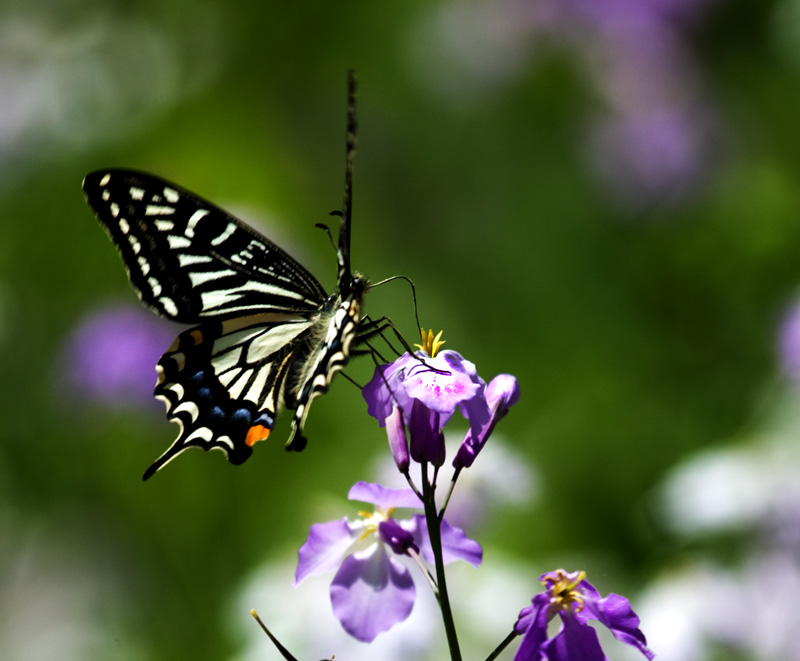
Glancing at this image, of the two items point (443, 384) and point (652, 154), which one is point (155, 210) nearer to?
point (443, 384)

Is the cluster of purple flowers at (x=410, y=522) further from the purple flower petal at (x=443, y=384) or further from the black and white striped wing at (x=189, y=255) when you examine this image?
the black and white striped wing at (x=189, y=255)

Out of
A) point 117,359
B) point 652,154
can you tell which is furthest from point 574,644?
point 652,154

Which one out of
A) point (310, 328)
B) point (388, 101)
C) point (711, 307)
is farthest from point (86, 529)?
point (388, 101)

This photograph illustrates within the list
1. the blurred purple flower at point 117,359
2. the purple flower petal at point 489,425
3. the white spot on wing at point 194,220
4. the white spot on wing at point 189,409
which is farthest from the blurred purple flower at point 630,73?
the purple flower petal at point 489,425

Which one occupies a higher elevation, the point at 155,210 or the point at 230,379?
the point at 155,210

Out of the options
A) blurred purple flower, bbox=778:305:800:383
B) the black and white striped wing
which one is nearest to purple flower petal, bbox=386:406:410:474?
the black and white striped wing

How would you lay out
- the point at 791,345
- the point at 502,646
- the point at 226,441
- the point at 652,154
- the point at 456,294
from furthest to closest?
the point at 456,294 < the point at 652,154 < the point at 791,345 < the point at 226,441 < the point at 502,646
